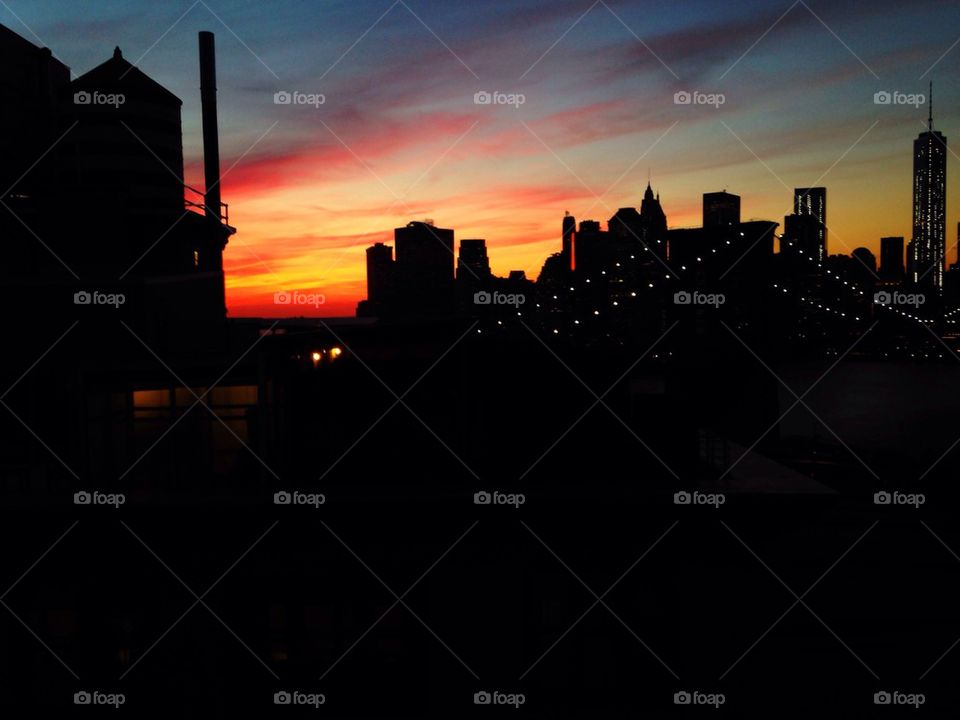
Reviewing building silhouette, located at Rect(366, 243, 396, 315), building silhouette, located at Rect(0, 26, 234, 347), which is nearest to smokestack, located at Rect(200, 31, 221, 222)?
building silhouette, located at Rect(0, 26, 234, 347)

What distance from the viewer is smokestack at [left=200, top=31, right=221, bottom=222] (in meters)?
36.0

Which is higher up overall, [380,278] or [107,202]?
[107,202]

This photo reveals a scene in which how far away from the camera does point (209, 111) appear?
36469 millimetres

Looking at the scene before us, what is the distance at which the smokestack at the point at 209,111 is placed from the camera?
35969mm

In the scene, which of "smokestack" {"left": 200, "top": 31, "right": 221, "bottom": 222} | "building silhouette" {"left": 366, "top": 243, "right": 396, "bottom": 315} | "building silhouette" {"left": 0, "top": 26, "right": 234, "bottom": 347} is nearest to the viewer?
"building silhouette" {"left": 0, "top": 26, "right": 234, "bottom": 347}

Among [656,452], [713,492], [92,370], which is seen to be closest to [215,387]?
[92,370]

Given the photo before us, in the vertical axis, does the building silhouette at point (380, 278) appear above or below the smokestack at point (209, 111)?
below

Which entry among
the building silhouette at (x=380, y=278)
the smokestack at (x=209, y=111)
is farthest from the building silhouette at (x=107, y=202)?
the building silhouette at (x=380, y=278)

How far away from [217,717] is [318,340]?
6.08 meters

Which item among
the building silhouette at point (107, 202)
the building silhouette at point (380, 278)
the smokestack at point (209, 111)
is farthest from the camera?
the smokestack at point (209, 111)

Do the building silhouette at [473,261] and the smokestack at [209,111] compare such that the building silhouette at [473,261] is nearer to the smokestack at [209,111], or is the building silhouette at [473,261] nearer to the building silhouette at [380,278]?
the building silhouette at [380,278]

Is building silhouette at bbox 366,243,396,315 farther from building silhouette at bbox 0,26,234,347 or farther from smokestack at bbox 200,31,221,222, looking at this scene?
smokestack at bbox 200,31,221,222

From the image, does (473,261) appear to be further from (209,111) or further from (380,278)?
(209,111)

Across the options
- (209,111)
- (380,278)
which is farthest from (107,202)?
(209,111)
